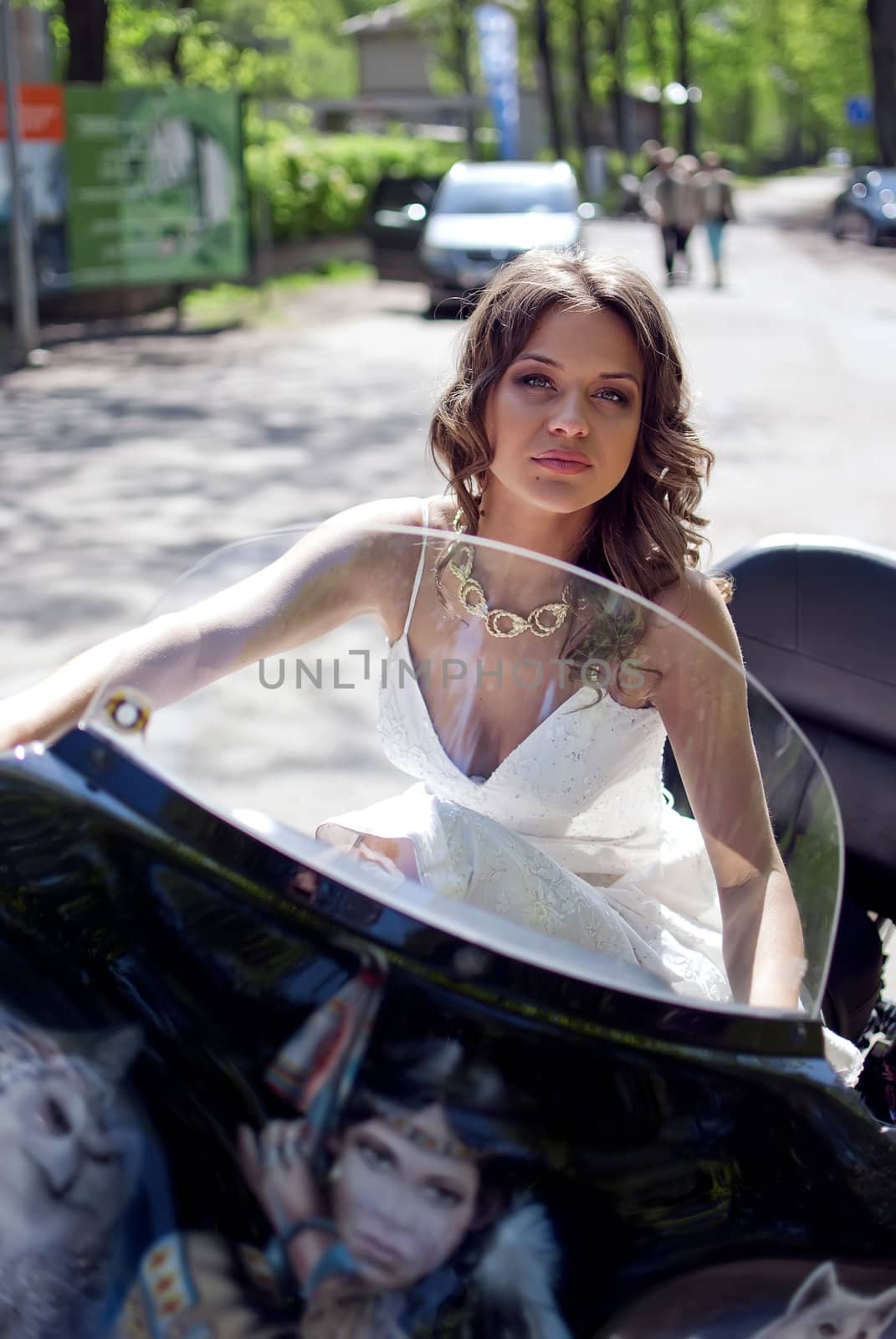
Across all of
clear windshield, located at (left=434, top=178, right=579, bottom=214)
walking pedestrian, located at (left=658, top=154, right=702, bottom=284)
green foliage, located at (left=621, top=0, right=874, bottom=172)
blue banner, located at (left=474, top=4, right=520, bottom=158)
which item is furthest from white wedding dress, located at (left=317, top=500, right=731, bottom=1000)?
green foliage, located at (left=621, top=0, right=874, bottom=172)

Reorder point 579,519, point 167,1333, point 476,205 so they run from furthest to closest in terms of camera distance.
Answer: point 476,205
point 579,519
point 167,1333

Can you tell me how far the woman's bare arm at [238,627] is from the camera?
1.50 m

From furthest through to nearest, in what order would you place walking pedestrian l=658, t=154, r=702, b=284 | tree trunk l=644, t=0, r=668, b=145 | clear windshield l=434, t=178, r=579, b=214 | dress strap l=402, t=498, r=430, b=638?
tree trunk l=644, t=0, r=668, b=145 < walking pedestrian l=658, t=154, r=702, b=284 < clear windshield l=434, t=178, r=579, b=214 < dress strap l=402, t=498, r=430, b=638

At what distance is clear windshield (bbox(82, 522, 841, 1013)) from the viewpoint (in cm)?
141

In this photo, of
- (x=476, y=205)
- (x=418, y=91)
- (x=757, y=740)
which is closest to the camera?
(x=757, y=740)

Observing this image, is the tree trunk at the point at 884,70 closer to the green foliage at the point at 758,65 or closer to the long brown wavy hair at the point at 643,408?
the green foliage at the point at 758,65

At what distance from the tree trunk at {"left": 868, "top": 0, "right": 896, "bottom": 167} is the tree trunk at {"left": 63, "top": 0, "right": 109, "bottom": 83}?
1649cm

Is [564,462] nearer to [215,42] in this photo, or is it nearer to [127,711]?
[127,711]

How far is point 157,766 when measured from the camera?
1.20 m

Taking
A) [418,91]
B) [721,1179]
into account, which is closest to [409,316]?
[721,1179]

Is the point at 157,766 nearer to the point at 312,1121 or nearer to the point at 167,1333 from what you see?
the point at 312,1121

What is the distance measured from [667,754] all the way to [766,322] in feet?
47.0

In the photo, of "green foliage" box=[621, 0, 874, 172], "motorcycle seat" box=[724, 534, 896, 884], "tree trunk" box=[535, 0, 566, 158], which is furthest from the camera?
"green foliage" box=[621, 0, 874, 172]

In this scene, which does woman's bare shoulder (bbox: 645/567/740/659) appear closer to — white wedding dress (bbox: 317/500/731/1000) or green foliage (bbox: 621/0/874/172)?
white wedding dress (bbox: 317/500/731/1000)
